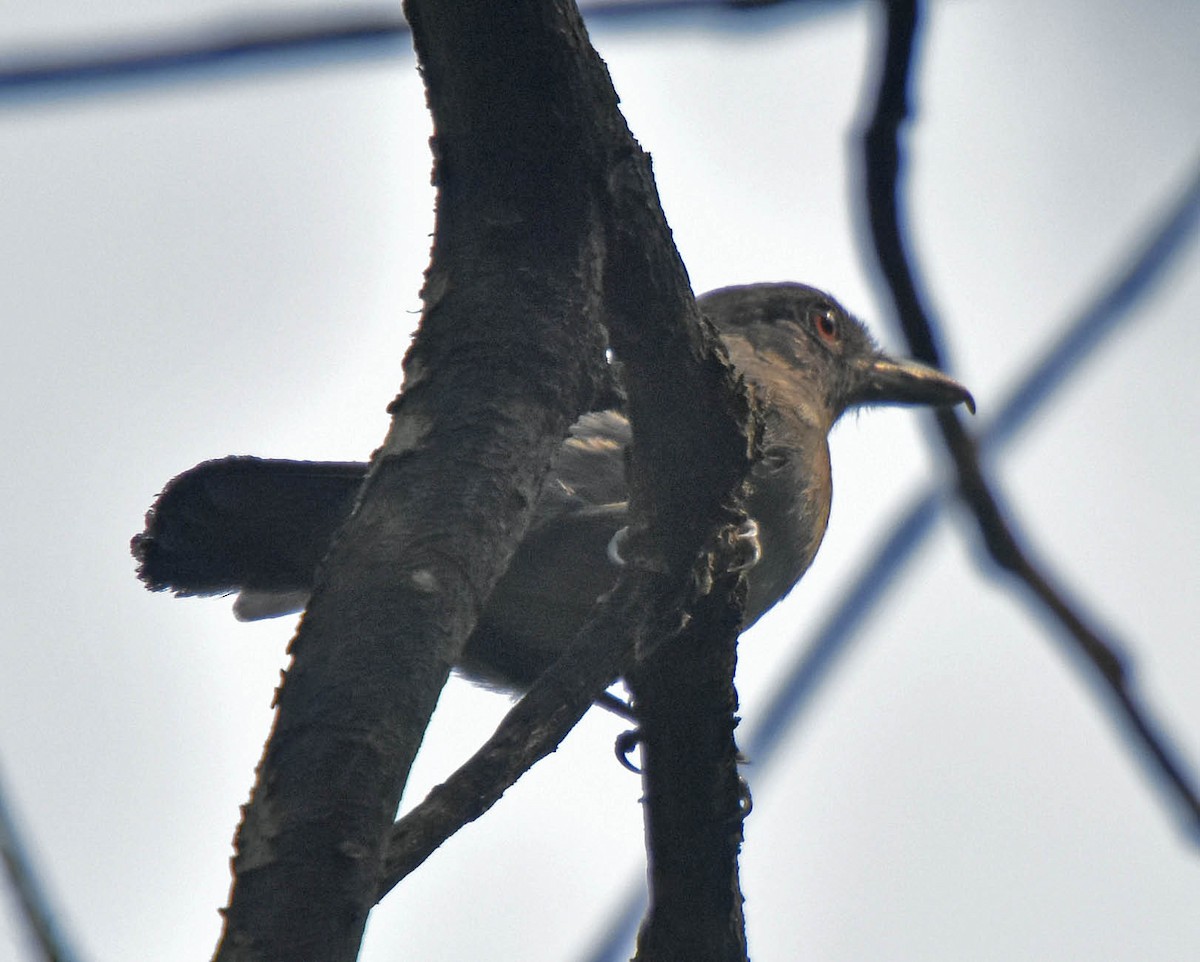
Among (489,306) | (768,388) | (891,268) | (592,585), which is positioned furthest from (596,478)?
(489,306)

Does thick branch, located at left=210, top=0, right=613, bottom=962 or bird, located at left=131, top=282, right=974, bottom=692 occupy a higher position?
bird, located at left=131, top=282, right=974, bottom=692

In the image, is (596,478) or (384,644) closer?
(384,644)

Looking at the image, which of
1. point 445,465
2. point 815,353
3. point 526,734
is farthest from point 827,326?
point 445,465

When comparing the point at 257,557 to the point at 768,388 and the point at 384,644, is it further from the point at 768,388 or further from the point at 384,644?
the point at 384,644

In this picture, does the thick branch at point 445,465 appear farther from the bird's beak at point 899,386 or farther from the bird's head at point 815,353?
the bird's beak at point 899,386

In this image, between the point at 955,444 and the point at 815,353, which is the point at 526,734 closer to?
the point at 955,444

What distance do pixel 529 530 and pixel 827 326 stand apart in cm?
256

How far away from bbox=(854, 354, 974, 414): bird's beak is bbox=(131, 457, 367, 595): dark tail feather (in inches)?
105

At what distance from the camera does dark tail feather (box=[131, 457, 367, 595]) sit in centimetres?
416

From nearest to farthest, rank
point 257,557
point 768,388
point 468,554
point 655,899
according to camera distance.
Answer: point 468,554 < point 655,899 < point 257,557 < point 768,388

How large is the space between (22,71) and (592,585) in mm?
2693

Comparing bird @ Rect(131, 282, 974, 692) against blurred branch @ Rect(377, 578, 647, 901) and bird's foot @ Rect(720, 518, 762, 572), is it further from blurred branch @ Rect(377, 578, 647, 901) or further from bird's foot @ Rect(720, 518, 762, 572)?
blurred branch @ Rect(377, 578, 647, 901)

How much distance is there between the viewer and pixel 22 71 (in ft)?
7.64

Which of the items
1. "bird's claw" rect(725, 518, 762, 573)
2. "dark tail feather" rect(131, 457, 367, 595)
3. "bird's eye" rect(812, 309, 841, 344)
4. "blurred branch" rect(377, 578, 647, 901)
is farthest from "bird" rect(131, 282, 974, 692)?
"blurred branch" rect(377, 578, 647, 901)
